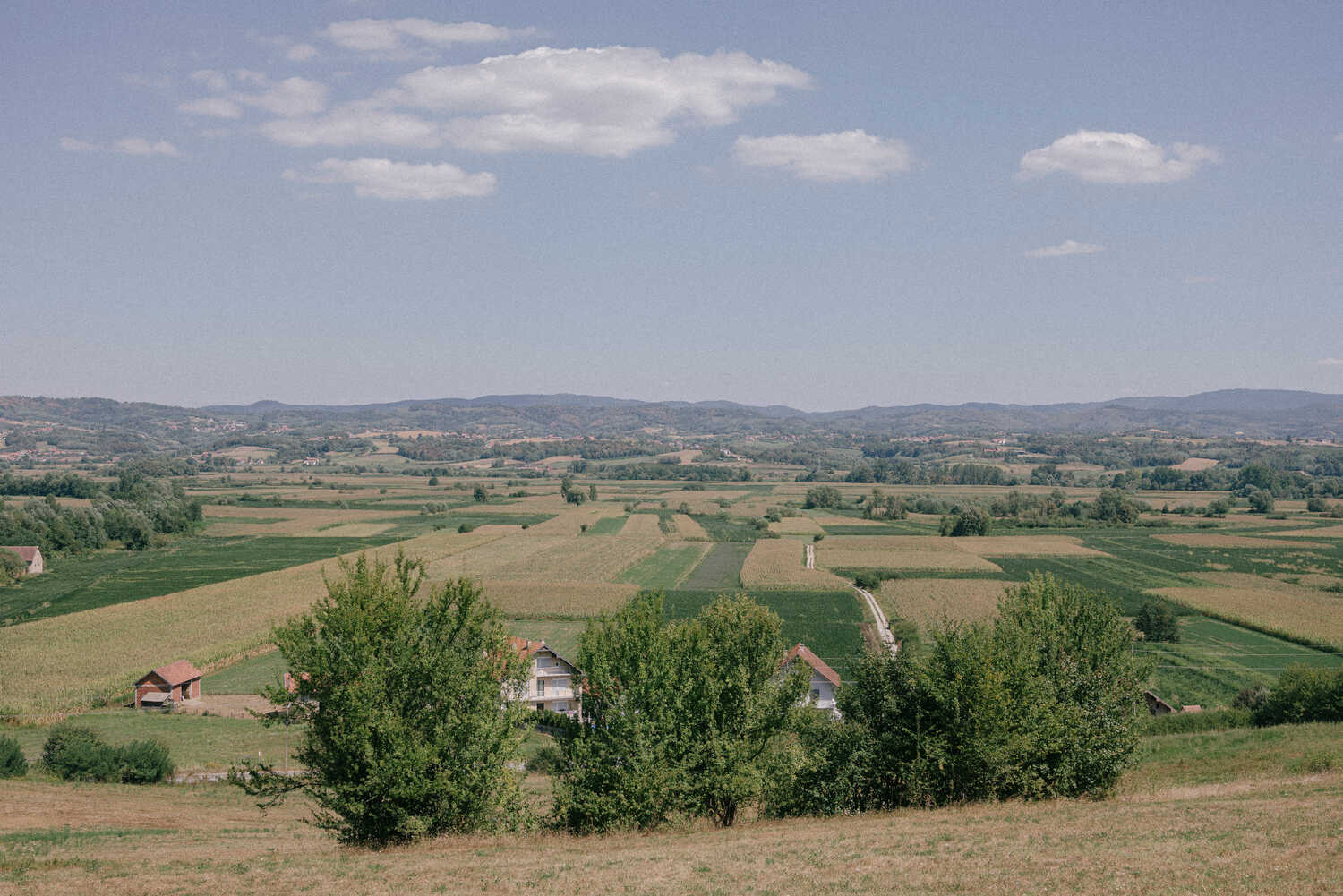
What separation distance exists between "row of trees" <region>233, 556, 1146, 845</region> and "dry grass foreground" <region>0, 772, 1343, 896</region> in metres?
1.17

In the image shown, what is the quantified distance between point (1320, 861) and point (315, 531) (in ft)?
413

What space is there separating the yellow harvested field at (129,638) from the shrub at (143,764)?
7.03 m

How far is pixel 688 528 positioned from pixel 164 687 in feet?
289

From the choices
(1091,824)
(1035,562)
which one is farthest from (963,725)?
(1035,562)

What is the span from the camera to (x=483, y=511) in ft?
506

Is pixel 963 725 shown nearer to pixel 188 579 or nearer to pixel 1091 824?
pixel 1091 824

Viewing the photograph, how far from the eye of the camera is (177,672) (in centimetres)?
4928

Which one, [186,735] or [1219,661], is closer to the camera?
[186,735]

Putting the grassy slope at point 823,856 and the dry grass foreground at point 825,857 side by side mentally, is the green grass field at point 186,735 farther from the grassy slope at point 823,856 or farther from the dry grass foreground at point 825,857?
the dry grass foreground at point 825,857

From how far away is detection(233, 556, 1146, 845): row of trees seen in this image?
21.4 metres

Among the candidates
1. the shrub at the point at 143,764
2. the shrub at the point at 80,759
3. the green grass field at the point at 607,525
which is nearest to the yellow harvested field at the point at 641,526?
the green grass field at the point at 607,525

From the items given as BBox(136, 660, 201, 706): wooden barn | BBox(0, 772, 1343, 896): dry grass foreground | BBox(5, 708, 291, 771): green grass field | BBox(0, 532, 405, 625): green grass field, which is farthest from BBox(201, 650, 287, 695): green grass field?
BBox(0, 772, 1343, 896): dry grass foreground

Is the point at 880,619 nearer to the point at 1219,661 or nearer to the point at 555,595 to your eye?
the point at 1219,661

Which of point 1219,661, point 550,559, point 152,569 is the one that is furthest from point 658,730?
point 152,569
